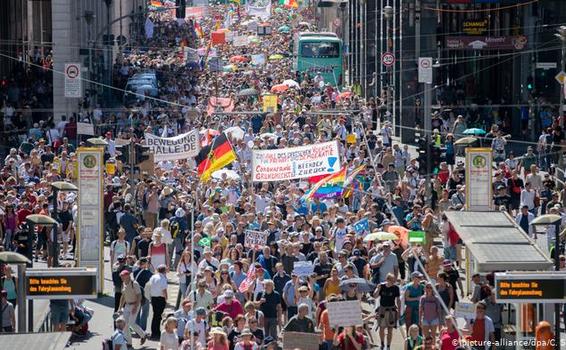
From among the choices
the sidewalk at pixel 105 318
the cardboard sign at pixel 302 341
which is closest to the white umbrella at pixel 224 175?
the sidewalk at pixel 105 318

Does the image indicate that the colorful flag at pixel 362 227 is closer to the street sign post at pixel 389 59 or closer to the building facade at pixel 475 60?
the building facade at pixel 475 60

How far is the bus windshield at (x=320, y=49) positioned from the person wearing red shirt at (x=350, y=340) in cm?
6089

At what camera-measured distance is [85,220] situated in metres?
30.3

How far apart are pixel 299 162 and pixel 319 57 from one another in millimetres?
49406

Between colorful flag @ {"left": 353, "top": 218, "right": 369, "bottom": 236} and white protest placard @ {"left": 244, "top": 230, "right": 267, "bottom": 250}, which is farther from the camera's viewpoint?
colorful flag @ {"left": 353, "top": 218, "right": 369, "bottom": 236}

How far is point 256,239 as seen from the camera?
29.0 m

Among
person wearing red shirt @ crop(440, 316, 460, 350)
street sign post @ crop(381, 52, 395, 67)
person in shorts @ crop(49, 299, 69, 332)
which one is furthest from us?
street sign post @ crop(381, 52, 395, 67)

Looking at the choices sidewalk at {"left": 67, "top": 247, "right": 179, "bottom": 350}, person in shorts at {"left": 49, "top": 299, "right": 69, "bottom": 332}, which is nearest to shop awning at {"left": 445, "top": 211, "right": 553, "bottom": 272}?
sidewalk at {"left": 67, "top": 247, "right": 179, "bottom": 350}

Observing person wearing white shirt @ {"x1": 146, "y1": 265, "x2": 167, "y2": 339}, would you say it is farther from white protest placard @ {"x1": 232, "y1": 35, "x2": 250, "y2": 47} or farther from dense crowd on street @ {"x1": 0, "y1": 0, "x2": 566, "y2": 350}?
white protest placard @ {"x1": 232, "y1": 35, "x2": 250, "y2": 47}

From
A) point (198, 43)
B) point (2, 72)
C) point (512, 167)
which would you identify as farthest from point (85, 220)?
point (198, 43)

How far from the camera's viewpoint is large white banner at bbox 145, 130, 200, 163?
124ft

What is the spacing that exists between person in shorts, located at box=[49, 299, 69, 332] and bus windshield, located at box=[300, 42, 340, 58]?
193 feet

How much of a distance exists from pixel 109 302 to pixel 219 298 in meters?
5.14

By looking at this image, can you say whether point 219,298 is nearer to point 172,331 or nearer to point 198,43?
point 172,331
